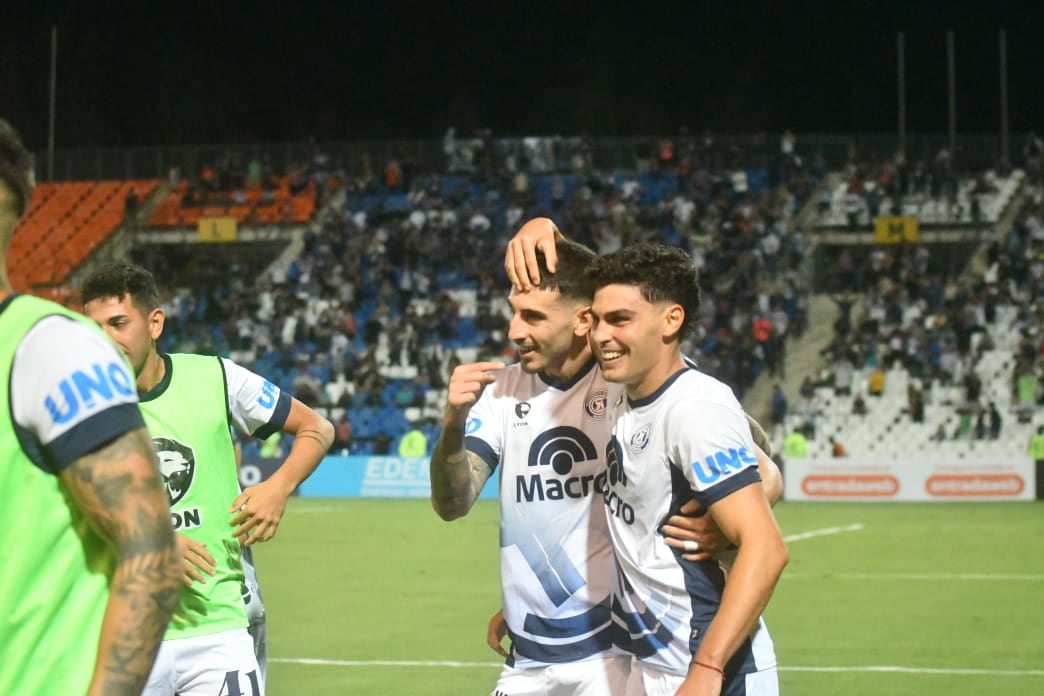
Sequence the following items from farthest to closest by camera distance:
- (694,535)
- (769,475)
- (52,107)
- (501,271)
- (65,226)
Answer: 1. (52,107)
2. (65,226)
3. (501,271)
4. (769,475)
5. (694,535)

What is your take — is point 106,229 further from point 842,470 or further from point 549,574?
point 549,574

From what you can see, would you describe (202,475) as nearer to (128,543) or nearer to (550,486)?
(550,486)

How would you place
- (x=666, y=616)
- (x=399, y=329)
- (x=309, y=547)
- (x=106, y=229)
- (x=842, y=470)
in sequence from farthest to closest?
(x=106, y=229), (x=399, y=329), (x=842, y=470), (x=309, y=547), (x=666, y=616)

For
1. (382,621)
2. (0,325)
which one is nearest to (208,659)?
(0,325)

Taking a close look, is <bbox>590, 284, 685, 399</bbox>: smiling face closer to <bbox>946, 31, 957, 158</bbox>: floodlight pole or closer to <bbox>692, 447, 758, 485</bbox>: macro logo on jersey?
<bbox>692, 447, 758, 485</bbox>: macro logo on jersey

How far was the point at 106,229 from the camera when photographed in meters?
40.9

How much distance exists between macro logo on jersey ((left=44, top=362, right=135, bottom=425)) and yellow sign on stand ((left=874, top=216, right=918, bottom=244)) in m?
35.1

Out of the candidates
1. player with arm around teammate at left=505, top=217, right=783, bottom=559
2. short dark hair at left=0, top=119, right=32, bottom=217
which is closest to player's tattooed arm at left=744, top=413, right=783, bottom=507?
player with arm around teammate at left=505, top=217, right=783, bottom=559

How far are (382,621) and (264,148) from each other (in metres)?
30.9

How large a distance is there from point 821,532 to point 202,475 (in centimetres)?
1693

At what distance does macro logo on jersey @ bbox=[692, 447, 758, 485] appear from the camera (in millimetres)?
4055

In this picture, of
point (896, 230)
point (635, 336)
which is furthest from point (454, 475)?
point (896, 230)

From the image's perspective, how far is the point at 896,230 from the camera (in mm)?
36531

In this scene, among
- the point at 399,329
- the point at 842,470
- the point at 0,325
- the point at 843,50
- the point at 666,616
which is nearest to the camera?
the point at 0,325
